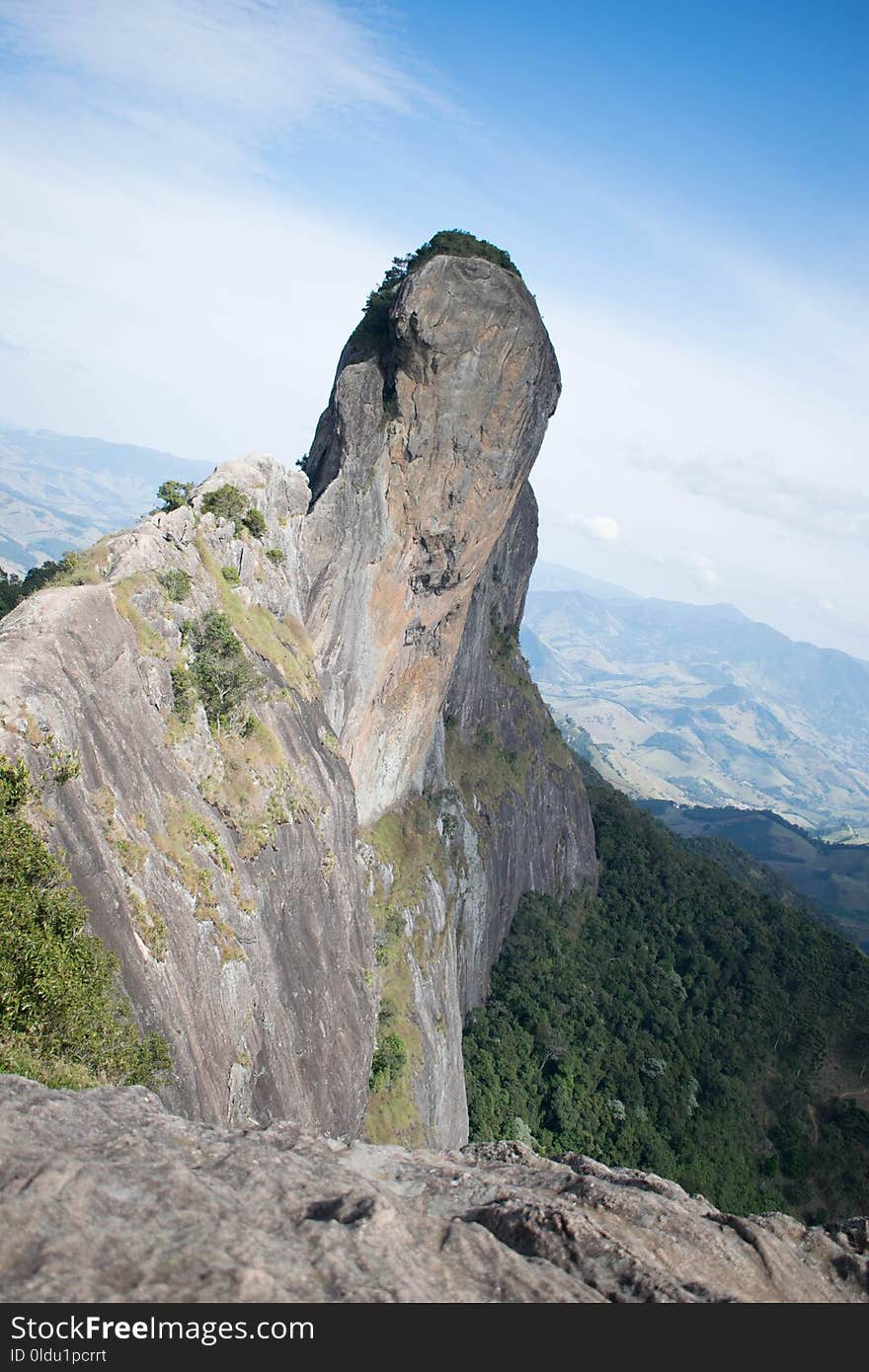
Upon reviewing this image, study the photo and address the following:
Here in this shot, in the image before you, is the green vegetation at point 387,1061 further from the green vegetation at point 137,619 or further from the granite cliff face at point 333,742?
the green vegetation at point 137,619

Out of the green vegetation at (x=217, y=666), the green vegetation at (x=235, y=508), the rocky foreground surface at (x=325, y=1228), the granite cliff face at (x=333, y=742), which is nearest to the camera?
the rocky foreground surface at (x=325, y=1228)

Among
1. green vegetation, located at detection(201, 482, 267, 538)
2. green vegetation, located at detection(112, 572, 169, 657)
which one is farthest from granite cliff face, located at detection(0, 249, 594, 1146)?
green vegetation, located at detection(201, 482, 267, 538)

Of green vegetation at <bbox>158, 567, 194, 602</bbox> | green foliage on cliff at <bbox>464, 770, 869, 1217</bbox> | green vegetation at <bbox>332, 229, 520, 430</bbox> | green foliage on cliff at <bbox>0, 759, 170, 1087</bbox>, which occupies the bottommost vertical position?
green foliage on cliff at <bbox>464, 770, 869, 1217</bbox>

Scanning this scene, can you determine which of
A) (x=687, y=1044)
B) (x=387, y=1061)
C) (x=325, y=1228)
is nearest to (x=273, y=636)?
(x=387, y=1061)

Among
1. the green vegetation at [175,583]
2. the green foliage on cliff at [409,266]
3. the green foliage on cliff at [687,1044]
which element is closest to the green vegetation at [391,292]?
the green foliage on cliff at [409,266]

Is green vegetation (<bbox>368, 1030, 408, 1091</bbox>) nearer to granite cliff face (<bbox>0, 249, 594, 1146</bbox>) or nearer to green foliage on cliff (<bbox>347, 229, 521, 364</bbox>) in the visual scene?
granite cliff face (<bbox>0, 249, 594, 1146</bbox>)
